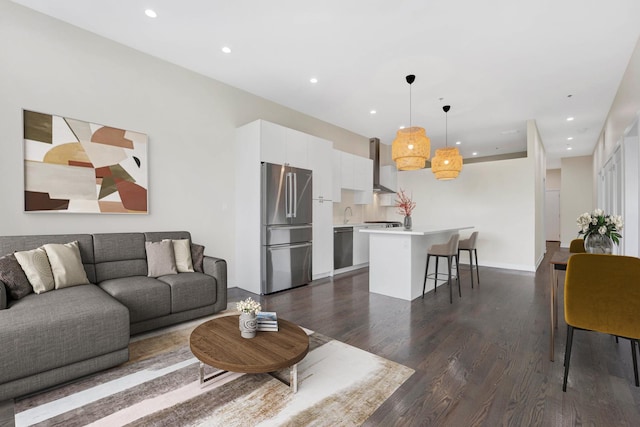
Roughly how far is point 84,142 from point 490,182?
7.30 meters

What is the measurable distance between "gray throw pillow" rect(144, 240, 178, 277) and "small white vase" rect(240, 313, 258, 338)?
5.37 ft

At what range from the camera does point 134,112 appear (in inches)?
139

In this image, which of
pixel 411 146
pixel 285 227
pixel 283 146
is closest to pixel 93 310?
pixel 285 227

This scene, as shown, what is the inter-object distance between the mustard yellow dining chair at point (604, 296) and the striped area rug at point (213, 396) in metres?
1.22

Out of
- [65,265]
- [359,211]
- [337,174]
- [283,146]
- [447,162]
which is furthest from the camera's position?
[359,211]

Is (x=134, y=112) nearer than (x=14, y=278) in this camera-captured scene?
No

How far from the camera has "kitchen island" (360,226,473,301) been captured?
3936 mm

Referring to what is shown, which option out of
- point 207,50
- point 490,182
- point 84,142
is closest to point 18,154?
point 84,142

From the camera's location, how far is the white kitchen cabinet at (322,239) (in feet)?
16.6

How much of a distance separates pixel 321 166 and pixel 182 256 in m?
2.80

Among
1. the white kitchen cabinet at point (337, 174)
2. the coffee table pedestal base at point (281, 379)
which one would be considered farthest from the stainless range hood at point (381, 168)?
the coffee table pedestal base at point (281, 379)

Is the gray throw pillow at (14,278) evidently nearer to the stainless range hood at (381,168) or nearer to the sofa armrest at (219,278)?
the sofa armrest at (219,278)

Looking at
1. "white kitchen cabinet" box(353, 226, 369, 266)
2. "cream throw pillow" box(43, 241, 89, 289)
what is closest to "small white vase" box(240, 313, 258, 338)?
"cream throw pillow" box(43, 241, 89, 289)

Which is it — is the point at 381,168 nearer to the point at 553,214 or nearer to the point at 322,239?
the point at 322,239
